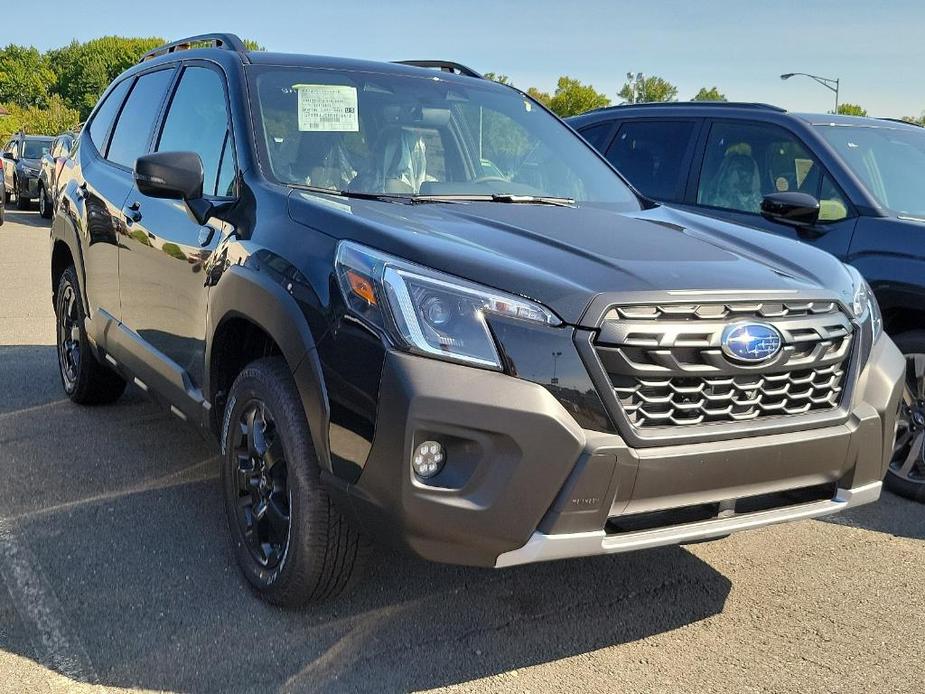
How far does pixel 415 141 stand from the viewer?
408cm

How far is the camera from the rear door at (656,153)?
5.82m

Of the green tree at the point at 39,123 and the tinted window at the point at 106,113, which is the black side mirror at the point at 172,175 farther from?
the green tree at the point at 39,123

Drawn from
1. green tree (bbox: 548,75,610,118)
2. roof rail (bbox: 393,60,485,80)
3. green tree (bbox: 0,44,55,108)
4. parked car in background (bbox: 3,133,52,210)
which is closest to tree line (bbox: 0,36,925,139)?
green tree (bbox: 0,44,55,108)

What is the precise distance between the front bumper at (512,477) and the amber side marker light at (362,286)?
202 mm

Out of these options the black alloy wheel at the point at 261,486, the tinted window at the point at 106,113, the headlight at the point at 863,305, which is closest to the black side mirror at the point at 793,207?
the headlight at the point at 863,305

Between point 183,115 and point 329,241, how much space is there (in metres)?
1.71

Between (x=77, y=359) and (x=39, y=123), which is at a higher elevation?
(x=77, y=359)

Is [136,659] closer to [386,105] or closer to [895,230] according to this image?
[386,105]

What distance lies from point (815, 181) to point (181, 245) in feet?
10.3

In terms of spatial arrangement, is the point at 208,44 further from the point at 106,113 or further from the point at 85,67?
the point at 85,67

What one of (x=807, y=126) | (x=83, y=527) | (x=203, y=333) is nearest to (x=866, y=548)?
(x=807, y=126)

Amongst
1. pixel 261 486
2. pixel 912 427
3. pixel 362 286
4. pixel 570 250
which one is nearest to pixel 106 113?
pixel 261 486

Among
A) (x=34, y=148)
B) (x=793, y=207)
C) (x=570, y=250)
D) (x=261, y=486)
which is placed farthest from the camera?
(x=34, y=148)

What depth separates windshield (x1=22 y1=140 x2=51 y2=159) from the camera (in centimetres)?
2170
